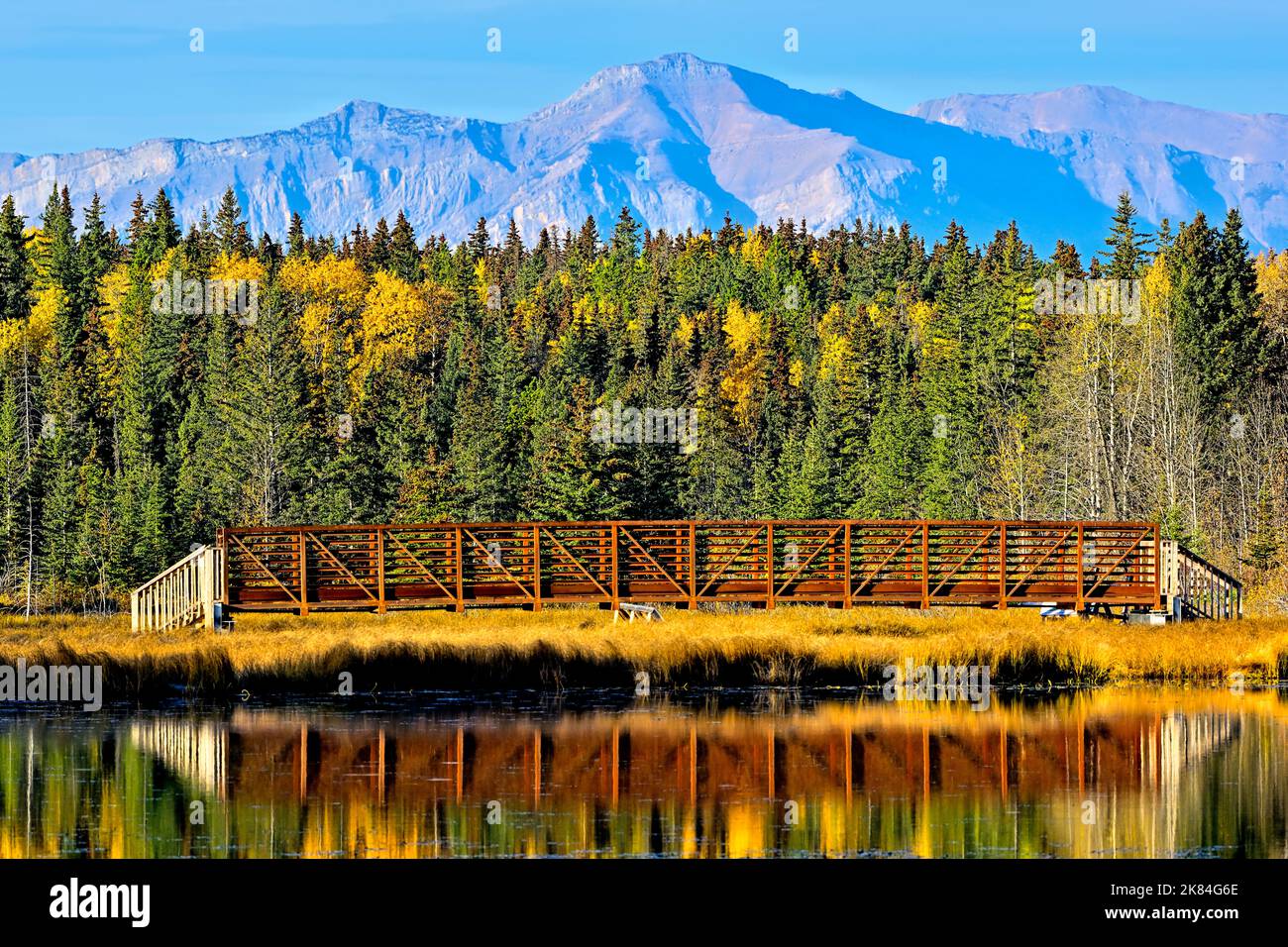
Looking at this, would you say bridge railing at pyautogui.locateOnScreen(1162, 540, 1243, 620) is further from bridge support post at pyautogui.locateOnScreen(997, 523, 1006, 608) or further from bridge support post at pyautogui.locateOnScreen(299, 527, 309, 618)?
bridge support post at pyautogui.locateOnScreen(299, 527, 309, 618)

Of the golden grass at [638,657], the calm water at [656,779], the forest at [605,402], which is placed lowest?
the calm water at [656,779]

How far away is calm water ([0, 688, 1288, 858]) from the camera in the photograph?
55.9 ft

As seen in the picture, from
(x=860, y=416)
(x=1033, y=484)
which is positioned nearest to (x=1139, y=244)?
(x=860, y=416)

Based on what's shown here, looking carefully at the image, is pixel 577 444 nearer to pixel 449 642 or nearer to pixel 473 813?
pixel 449 642

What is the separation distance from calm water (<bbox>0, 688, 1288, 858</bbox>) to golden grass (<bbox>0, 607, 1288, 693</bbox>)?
63.4 inches

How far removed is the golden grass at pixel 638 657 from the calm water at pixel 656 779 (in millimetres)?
1610

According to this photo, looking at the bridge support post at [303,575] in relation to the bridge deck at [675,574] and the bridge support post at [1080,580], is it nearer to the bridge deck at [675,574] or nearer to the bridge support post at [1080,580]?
the bridge deck at [675,574]

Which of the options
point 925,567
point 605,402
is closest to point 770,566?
point 925,567

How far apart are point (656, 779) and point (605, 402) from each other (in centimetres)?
6778

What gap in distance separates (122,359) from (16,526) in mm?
31961

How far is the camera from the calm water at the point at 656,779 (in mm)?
17031

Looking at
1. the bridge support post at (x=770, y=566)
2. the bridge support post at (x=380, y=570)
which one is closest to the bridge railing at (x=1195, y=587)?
the bridge support post at (x=770, y=566)

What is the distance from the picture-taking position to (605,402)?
87.8 metres

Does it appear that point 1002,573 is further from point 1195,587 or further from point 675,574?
point 675,574
